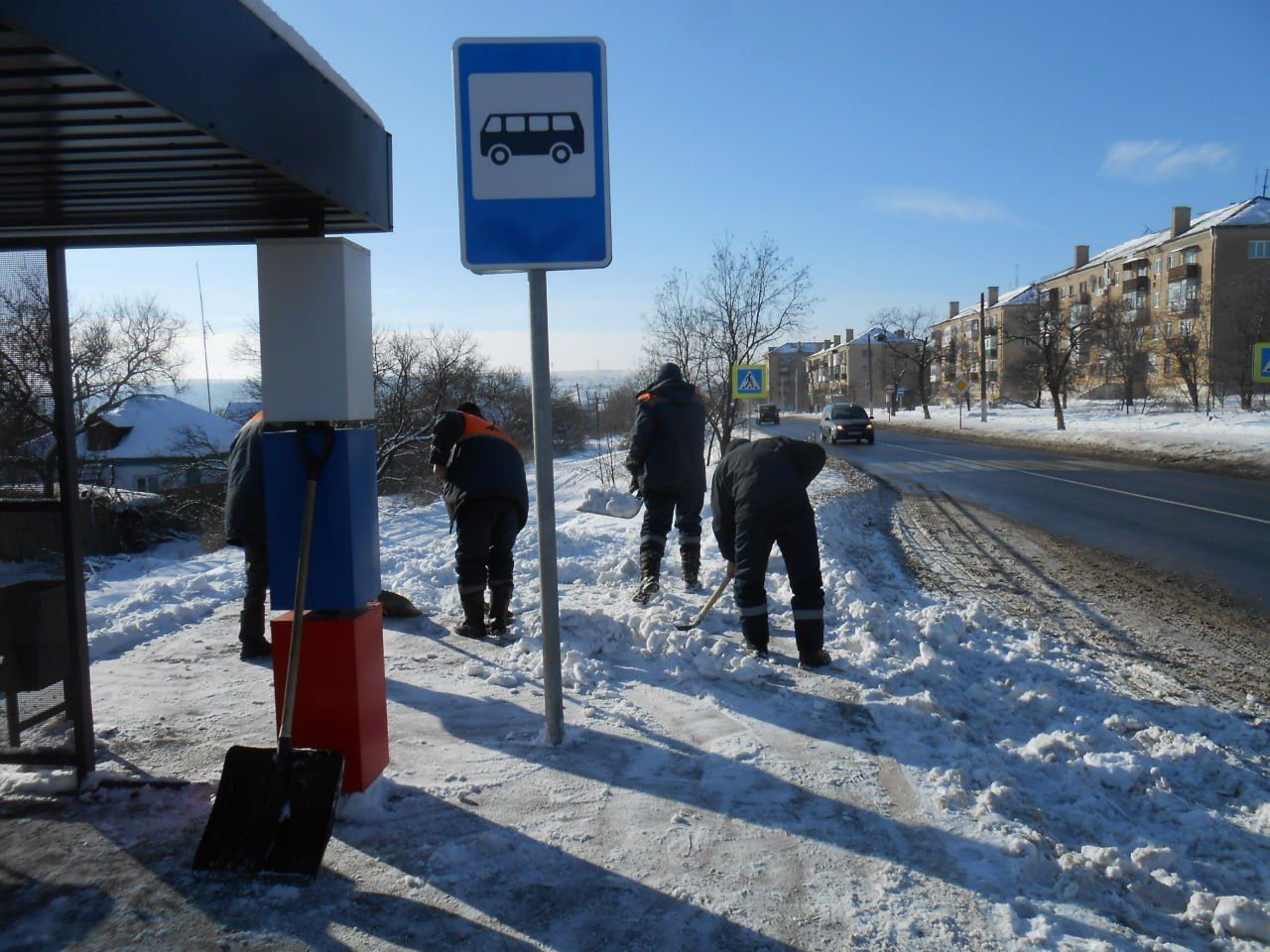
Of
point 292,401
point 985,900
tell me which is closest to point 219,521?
point 292,401

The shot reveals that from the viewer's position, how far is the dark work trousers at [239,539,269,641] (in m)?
5.10

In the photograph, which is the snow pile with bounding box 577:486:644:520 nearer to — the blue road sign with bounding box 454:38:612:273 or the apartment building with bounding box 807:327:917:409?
the blue road sign with bounding box 454:38:612:273

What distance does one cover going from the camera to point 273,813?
9.34ft

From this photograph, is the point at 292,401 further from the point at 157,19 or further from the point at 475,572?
the point at 475,572

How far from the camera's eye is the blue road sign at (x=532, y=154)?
10.7 ft

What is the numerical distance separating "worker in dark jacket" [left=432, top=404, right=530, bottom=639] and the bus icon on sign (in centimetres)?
262

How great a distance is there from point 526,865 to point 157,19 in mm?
2623

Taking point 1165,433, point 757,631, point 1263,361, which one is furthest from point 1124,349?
point 757,631

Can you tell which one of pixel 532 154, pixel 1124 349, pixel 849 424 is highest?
pixel 1124 349

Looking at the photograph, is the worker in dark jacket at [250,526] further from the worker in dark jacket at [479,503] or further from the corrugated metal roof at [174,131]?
the corrugated metal roof at [174,131]

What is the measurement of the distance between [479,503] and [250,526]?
4.60 feet

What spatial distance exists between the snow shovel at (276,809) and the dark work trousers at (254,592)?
227 cm

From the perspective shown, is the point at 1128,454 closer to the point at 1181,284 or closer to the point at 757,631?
the point at 757,631

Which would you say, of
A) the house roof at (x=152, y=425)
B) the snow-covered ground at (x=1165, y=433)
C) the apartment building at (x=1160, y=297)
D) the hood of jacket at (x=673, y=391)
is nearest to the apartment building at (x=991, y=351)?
the apartment building at (x=1160, y=297)
